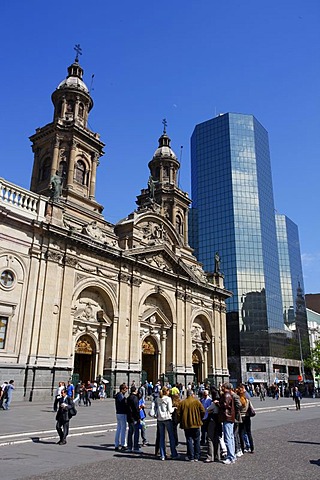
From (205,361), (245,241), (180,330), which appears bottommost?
(205,361)

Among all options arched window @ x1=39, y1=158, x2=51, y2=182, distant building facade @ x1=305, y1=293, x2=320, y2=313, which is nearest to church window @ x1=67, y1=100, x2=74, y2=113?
arched window @ x1=39, y1=158, x2=51, y2=182

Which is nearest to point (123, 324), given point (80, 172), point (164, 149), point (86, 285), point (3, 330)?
point (86, 285)

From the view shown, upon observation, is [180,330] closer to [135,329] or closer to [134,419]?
[135,329]

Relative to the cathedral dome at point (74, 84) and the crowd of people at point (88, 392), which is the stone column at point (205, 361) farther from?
the cathedral dome at point (74, 84)

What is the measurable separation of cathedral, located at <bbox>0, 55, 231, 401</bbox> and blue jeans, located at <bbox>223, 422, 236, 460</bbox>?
768 inches

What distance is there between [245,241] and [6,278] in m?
64.0

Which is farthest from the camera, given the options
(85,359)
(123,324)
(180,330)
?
(180,330)

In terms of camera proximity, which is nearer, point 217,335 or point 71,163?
point 71,163

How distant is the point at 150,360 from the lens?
135 ft

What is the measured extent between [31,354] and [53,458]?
1889 cm

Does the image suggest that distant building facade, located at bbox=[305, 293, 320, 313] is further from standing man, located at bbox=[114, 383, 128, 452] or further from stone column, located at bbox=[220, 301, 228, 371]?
standing man, located at bbox=[114, 383, 128, 452]

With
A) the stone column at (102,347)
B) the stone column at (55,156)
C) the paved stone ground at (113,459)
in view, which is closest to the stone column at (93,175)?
the stone column at (55,156)

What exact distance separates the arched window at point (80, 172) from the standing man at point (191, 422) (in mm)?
36616

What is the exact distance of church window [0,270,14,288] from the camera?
89.3ft
